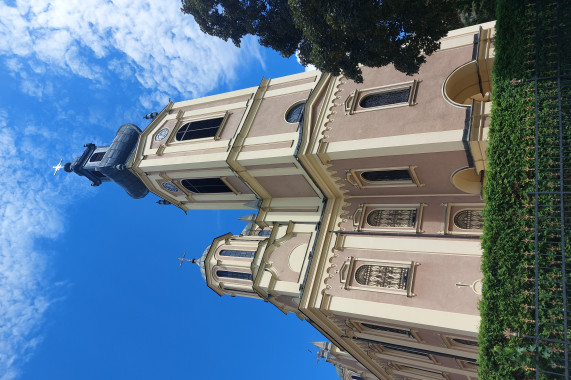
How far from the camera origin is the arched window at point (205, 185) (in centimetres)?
1961

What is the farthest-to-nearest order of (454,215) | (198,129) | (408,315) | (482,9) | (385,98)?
(198,129), (482,9), (385,98), (454,215), (408,315)

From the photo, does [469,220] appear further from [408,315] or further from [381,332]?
[381,332]

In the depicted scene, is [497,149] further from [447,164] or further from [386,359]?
[386,359]

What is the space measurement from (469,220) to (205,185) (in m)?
12.0

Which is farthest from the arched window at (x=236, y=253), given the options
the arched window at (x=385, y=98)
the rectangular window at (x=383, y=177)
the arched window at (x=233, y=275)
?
the arched window at (x=385, y=98)

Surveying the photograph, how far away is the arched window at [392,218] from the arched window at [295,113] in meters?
4.93

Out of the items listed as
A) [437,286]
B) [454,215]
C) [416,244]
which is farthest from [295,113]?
[437,286]

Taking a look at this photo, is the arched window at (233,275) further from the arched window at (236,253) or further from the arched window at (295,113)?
the arched window at (295,113)

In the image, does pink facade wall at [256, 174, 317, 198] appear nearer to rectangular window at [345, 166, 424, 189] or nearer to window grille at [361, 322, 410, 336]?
rectangular window at [345, 166, 424, 189]

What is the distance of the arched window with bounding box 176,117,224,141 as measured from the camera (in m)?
19.5

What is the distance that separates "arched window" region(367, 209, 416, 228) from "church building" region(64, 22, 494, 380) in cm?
4

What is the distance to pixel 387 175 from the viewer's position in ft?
50.2

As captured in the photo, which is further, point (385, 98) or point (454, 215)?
point (385, 98)

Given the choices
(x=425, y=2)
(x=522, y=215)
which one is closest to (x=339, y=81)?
(x=425, y=2)
